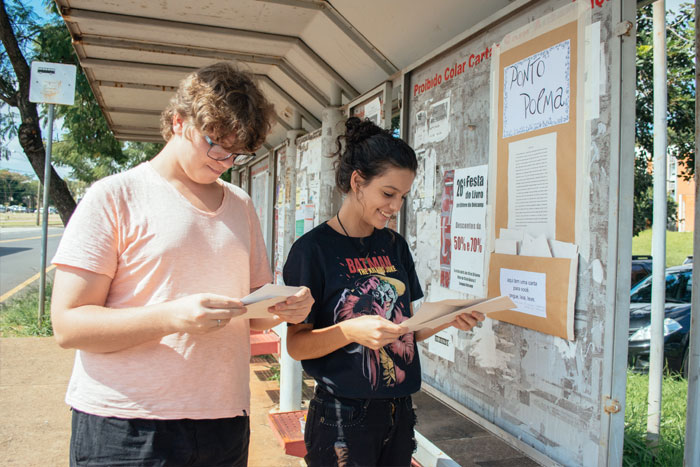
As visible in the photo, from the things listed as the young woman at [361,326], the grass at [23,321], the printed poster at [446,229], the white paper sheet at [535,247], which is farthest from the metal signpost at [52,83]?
the white paper sheet at [535,247]

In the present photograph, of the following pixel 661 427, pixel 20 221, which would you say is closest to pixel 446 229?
pixel 661 427

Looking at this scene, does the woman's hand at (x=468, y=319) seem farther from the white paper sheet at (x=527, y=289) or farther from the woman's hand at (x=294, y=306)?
the woman's hand at (x=294, y=306)

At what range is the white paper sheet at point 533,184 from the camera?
2.10 meters

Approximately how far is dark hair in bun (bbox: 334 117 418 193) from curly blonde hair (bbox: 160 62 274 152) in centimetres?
47

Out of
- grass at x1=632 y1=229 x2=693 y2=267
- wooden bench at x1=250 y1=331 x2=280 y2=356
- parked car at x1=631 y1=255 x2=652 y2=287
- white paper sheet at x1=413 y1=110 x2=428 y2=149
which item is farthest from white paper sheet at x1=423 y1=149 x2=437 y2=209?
grass at x1=632 y1=229 x2=693 y2=267

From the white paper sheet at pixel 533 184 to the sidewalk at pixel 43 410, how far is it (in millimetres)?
2367

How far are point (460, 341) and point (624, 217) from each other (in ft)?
3.77

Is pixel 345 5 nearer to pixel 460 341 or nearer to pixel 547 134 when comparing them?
pixel 547 134

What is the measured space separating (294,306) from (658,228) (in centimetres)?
308

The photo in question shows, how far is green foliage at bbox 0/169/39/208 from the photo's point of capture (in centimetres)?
8956

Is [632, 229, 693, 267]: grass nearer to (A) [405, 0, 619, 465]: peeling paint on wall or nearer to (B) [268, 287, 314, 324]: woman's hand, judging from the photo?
(A) [405, 0, 619, 465]: peeling paint on wall

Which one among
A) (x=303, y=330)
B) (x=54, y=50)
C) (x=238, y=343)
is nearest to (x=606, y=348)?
(x=303, y=330)

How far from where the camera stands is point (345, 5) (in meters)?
3.44

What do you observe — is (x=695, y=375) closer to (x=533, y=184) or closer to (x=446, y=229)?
(x=533, y=184)
